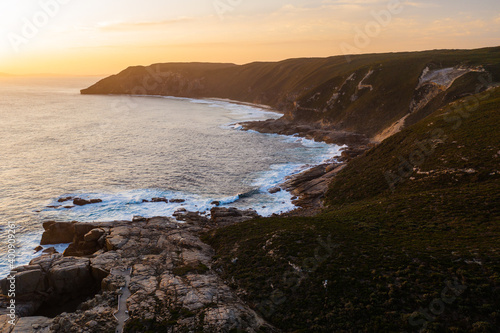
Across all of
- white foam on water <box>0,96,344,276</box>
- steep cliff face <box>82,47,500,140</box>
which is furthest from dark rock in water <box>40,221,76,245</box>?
steep cliff face <box>82,47,500,140</box>

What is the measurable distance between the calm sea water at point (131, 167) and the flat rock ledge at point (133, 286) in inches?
418

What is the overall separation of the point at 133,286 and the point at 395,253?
22266mm

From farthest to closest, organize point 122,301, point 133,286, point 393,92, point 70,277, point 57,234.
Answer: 1. point 393,92
2. point 57,234
3. point 70,277
4. point 133,286
5. point 122,301

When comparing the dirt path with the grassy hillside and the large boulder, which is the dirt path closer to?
the large boulder

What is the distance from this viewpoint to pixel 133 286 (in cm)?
2377

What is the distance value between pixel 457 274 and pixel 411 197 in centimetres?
1556

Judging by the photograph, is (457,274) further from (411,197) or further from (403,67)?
(403,67)

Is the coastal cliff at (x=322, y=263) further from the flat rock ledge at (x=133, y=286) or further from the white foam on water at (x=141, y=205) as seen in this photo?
the white foam on water at (x=141, y=205)

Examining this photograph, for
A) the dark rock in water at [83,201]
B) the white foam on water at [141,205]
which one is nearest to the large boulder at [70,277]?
the white foam on water at [141,205]

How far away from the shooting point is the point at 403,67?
109m

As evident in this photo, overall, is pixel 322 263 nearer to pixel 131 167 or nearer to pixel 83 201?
pixel 83 201

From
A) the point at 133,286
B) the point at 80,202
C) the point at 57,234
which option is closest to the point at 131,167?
the point at 80,202

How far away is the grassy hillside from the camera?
18500 millimetres

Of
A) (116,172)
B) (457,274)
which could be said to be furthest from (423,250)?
(116,172)
